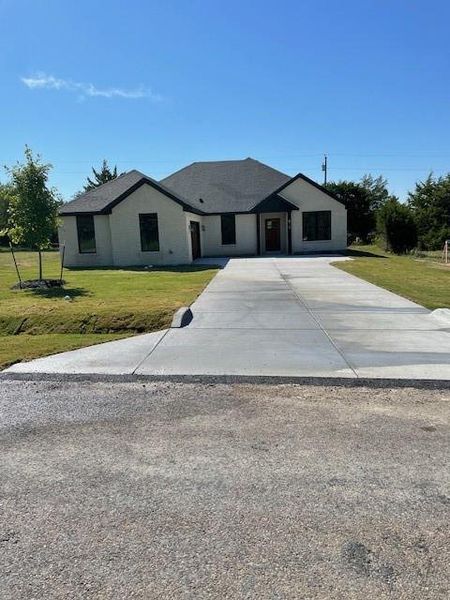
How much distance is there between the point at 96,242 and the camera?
2611 cm

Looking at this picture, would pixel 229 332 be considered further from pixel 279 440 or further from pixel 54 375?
pixel 279 440

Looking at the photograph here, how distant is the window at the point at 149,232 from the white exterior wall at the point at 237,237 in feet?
19.9

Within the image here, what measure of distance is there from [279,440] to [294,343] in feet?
11.9

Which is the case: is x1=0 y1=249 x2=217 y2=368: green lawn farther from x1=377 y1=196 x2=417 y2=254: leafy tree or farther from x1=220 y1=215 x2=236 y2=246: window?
x1=377 y1=196 x2=417 y2=254: leafy tree

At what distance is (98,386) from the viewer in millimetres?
5871

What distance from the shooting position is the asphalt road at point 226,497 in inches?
100

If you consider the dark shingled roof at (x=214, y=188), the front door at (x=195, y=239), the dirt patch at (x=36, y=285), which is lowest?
the dirt patch at (x=36, y=285)

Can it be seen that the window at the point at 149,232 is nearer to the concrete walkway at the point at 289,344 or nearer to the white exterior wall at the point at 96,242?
the white exterior wall at the point at 96,242

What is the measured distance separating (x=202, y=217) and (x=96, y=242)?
7.58 metres

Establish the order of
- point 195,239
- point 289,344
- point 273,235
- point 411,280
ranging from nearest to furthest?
1. point 289,344
2. point 411,280
3. point 195,239
4. point 273,235

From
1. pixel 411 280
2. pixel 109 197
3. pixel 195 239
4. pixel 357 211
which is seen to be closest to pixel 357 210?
pixel 357 211

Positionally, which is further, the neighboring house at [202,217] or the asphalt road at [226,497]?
the neighboring house at [202,217]

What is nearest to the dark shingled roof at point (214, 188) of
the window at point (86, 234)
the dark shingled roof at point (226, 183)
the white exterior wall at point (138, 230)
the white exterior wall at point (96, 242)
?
the dark shingled roof at point (226, 183)

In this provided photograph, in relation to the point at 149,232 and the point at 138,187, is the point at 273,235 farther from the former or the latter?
the point at 138,187
